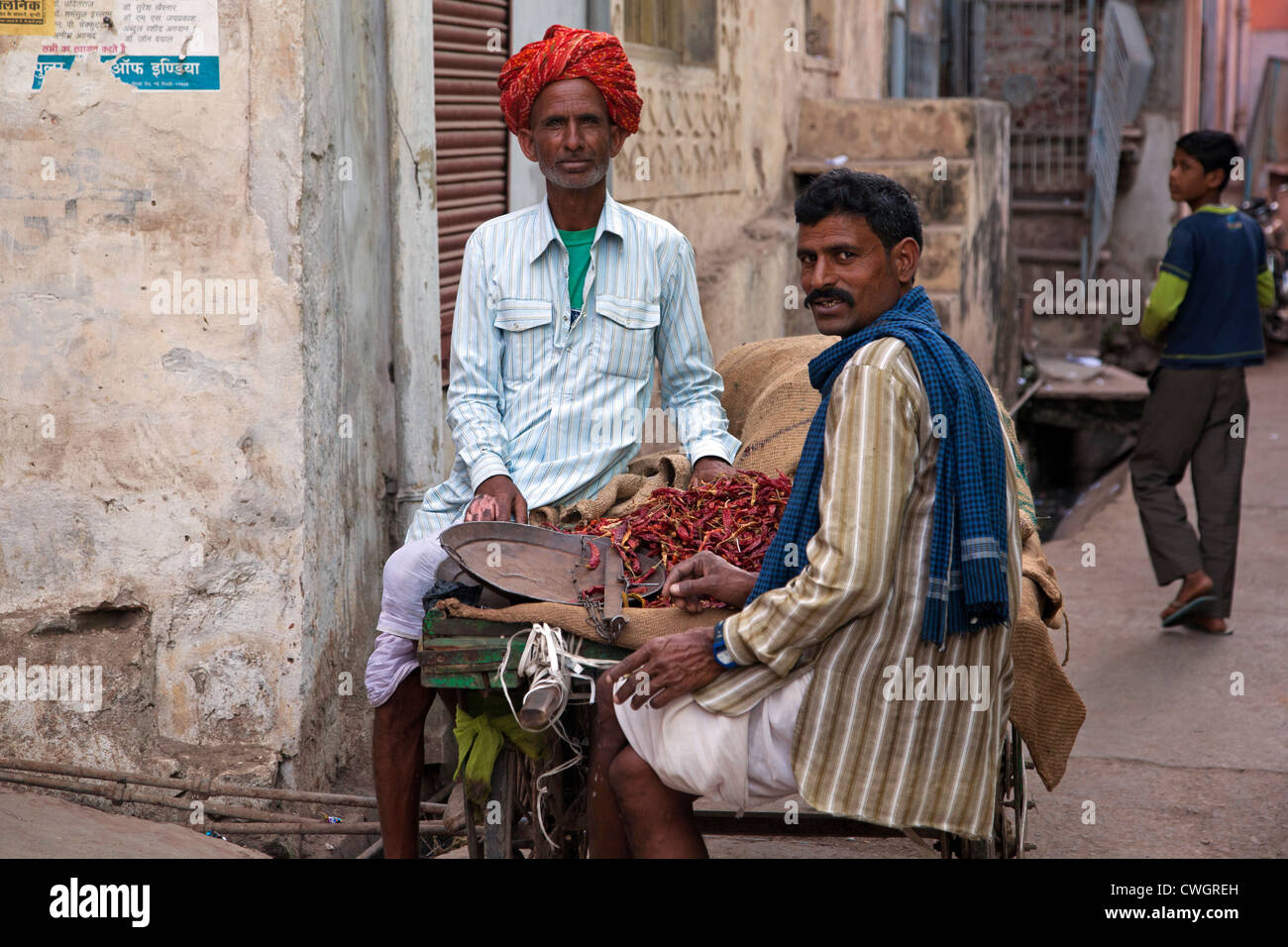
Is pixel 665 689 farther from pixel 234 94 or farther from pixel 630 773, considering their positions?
pixel 234 94

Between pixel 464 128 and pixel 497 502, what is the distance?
2717 mm

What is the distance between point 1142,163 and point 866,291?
13.7 metres

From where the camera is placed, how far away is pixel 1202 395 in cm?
593

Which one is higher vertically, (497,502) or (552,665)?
(497,502)

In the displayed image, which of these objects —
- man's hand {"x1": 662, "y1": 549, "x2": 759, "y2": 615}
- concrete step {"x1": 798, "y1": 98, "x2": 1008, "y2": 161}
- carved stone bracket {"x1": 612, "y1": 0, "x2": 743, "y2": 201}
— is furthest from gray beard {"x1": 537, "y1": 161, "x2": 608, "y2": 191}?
concrete step {"x1": 798, "y1": 98, "x2": 1008, "y2": 161}

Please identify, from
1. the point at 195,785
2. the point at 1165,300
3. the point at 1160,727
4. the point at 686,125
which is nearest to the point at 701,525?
the point at 195,785

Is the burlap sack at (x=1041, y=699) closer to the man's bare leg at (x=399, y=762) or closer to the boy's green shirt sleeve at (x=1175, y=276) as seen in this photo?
the man's bare leg at (x=399, y=762)

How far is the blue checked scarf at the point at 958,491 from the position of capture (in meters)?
2.50

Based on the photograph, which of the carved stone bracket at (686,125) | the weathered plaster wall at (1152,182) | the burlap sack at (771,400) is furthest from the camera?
the weathered plaster wall at (1152,182)

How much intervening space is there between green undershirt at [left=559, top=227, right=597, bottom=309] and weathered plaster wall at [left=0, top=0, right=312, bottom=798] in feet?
2.97

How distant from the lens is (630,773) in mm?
2641

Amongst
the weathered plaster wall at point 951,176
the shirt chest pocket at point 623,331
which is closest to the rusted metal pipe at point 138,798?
the shirt chest pocket at point 623,331

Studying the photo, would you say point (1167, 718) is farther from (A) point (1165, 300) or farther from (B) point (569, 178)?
(B) point (569, 178)

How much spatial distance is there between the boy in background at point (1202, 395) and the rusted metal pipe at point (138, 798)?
368cm
